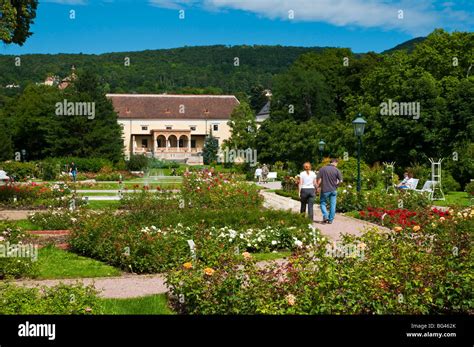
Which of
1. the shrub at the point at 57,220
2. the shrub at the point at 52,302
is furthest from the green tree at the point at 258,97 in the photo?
the shrub at the point at 52,302

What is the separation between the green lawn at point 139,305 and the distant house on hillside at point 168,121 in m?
59.9

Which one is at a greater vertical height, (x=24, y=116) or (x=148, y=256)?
(x=24, y=116)

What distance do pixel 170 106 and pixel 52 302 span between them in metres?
64.0

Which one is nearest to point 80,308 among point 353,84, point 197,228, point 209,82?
point 197,228

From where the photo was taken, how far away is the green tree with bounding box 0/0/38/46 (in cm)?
1538

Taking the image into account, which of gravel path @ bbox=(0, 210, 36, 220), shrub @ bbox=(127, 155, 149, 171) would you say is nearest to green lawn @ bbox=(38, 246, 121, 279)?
gravel path @ bbox=(0, 210, 36, 220)

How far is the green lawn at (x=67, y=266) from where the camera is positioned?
8891 mm

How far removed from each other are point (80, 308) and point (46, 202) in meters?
12.0

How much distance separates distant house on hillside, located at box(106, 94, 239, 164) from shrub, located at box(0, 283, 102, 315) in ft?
200

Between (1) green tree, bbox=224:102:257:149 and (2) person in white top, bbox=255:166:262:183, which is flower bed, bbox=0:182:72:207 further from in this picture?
(1) green tree, bbox=224:102:257:149

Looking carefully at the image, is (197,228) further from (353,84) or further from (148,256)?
(353,84)

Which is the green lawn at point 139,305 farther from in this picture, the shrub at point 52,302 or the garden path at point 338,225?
the garden path at point 338,225

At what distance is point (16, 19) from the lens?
16.8m
